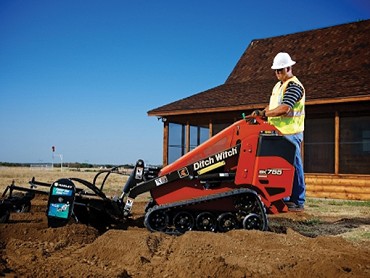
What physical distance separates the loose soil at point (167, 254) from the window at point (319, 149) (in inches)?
412

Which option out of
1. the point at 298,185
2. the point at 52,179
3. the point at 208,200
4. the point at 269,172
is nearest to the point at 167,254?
the point at 208,200

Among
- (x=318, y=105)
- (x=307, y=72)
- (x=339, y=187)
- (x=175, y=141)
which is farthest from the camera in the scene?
(x=175, y=141)

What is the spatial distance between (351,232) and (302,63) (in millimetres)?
12019

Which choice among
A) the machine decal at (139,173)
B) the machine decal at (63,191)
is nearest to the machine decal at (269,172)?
the machine decal at (139,173)

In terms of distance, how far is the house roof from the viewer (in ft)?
45.1

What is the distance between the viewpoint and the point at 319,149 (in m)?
16.5

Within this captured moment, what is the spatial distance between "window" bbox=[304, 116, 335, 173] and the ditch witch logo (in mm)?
10794

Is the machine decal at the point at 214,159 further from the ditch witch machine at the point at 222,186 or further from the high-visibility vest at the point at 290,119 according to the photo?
the high-visibility vest at the point at 290,119

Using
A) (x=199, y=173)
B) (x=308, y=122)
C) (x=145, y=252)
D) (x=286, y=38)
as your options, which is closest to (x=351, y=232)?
(x=199, y=173)

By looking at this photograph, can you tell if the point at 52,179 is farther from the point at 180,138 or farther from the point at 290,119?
the point at 290,119

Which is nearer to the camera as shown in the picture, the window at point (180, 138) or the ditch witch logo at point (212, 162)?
the ditch witch logo at point (212, 162)

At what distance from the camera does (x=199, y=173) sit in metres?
5.58

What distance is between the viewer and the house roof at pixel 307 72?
13.7m

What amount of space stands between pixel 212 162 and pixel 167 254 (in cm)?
161
